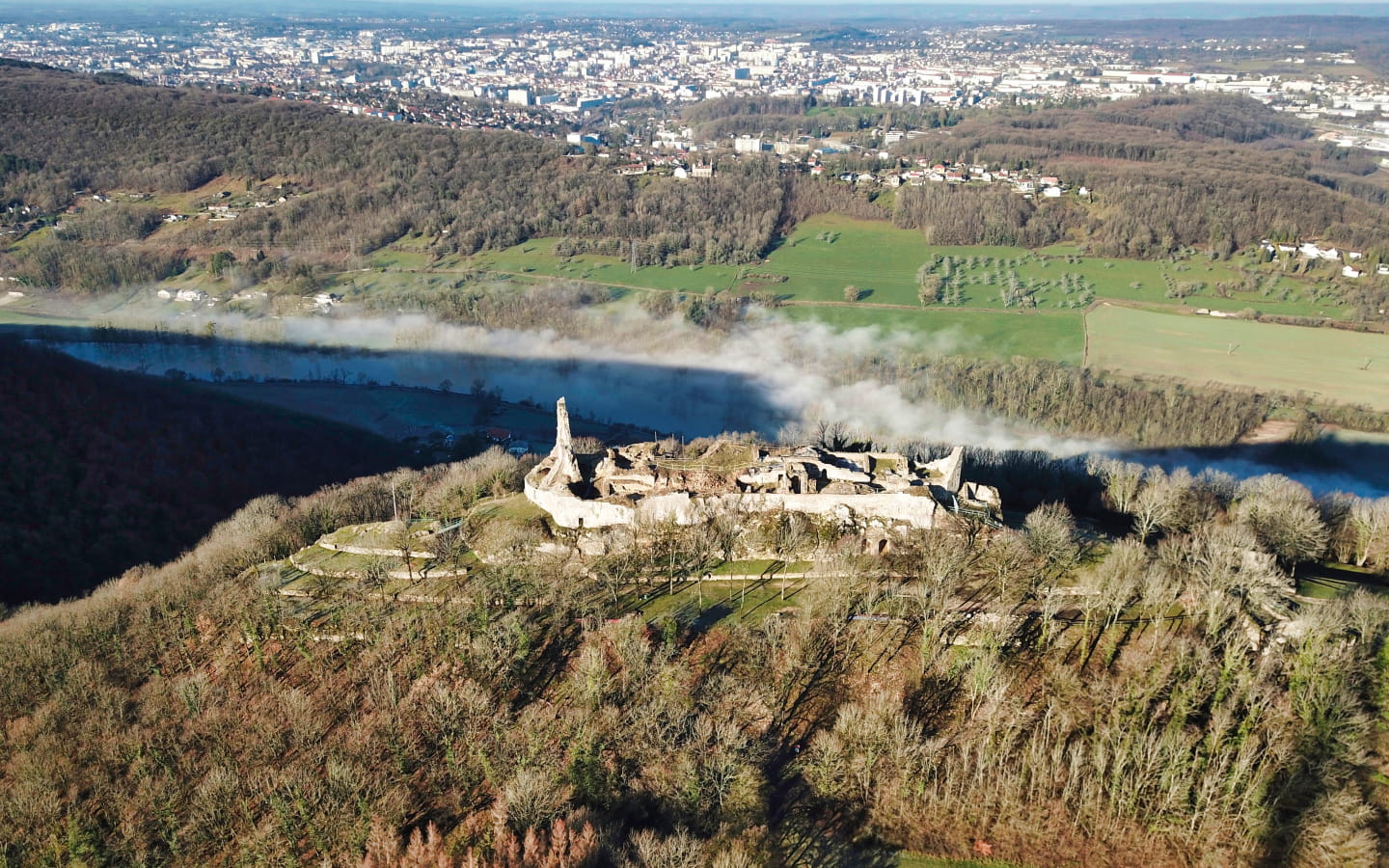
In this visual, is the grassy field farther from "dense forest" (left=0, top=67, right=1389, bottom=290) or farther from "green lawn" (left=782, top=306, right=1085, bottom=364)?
"dense forest" (left=0, top=67, right=1389, bottom=290)

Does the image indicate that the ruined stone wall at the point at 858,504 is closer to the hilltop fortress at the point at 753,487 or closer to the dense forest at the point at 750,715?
the hilltop fortress at the point at 753,487

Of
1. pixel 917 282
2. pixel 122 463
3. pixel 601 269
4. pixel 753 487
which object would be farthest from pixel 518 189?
pixel 753 487

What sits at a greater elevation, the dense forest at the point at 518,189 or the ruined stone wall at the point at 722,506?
the dense forest at the point at 518,189

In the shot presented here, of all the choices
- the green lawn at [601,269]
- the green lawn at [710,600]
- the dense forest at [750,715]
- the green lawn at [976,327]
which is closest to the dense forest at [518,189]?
the green lawn at [601,269]

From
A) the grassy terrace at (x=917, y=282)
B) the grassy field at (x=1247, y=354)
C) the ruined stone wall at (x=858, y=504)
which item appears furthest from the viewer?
the grassy terrace at (x=917, y=282)

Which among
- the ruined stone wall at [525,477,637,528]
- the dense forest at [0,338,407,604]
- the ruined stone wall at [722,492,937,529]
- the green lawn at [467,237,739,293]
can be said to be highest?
the green lawn at [467,237,739,293]

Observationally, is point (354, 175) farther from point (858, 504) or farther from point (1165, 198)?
point (858, 504)

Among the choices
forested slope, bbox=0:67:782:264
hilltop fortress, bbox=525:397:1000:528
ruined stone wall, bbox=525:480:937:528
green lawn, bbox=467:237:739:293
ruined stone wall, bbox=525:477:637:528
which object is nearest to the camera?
ruined stone wall, bbox=525:480:937:528

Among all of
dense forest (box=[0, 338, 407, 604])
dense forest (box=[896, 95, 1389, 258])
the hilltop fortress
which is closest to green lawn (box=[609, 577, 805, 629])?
the hilltop fortress

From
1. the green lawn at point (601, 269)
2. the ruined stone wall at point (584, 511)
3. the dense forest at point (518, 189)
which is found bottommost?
the ruined stone wall at point (584, 511)
